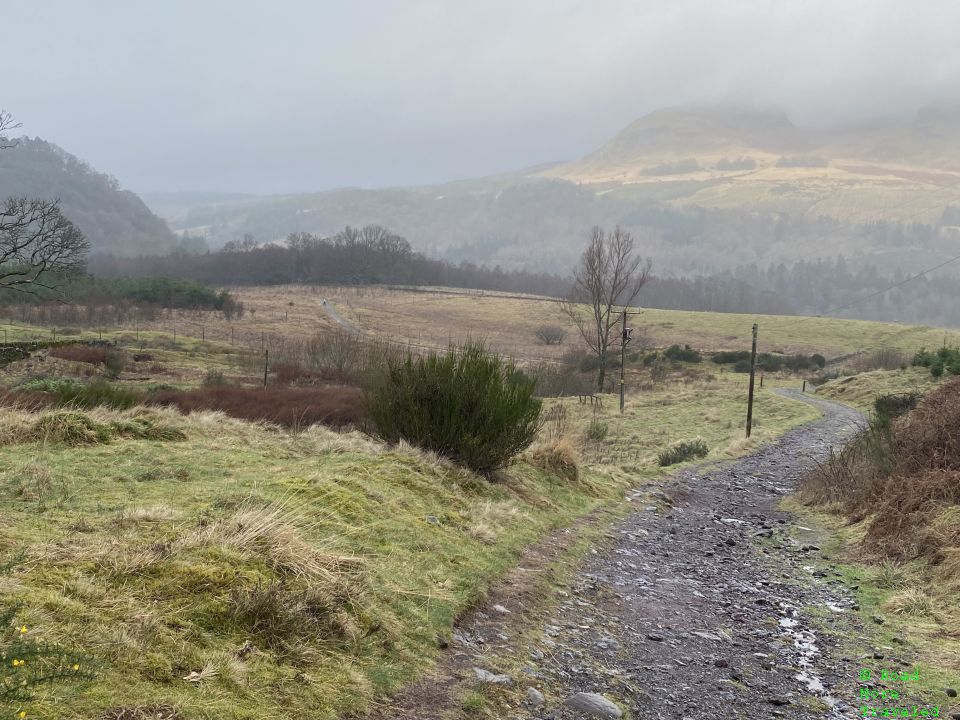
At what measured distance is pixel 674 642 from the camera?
665cm

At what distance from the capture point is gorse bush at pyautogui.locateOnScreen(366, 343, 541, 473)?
1097cm

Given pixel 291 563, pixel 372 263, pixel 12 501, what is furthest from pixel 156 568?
pixel 372 263

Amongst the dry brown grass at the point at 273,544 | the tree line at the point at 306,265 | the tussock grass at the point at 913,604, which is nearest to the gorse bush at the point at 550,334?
the tree line at the point at 306,265

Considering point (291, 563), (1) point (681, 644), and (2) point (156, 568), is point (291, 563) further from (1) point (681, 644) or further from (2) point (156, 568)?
(1) point (681, 644)

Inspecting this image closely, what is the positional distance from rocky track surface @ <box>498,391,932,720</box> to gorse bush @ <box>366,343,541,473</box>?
2.22 metres

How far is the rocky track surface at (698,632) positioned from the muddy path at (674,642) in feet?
0.05

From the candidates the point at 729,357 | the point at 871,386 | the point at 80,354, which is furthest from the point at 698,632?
the point at 729,357

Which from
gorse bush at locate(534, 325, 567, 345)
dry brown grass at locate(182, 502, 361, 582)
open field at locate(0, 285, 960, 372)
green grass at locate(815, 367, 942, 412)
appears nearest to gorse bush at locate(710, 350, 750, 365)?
open field at locate(0, 285, 960, 372)

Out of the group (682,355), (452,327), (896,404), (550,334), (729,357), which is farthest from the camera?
(452,327)

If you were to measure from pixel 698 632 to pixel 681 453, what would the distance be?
14.2 meters

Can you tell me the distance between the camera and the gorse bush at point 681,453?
66.1 feet

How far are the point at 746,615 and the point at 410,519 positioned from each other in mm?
3654

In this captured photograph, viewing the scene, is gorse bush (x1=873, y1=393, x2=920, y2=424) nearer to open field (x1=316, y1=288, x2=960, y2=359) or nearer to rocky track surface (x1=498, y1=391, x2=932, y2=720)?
rocky track surface (x1=498, y1=391, x2=932, y2=720)

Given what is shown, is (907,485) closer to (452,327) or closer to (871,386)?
(871,386)
